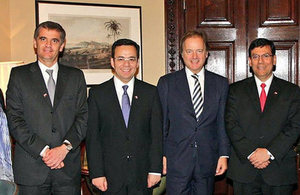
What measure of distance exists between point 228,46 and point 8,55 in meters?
→ 2.08

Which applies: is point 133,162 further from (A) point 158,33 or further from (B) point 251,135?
(A) point 158,33

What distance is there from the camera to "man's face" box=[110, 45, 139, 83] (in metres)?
2.82

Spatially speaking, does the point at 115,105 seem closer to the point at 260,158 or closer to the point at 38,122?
the point at 38,122

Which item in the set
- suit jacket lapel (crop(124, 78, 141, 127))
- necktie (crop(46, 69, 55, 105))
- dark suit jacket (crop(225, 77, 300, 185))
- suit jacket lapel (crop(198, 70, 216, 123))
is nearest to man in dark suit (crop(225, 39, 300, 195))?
dark suit jacket (crop(225, 77, 300, 185))

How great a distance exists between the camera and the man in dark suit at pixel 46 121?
2.66 m

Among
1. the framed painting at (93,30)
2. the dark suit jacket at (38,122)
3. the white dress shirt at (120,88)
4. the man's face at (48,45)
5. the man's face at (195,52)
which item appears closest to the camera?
the dark suit jacket at (38,122)

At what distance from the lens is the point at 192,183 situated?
3.00 m

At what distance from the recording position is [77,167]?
279cm

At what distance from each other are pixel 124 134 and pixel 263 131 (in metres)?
0.96

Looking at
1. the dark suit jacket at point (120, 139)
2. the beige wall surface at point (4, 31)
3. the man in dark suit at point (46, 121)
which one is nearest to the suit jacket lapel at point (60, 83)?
the man in dark suit at point (46, 121)

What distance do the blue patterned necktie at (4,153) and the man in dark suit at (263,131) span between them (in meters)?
1.47

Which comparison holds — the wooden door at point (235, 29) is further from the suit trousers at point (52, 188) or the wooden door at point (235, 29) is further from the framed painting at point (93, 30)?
the suit trousers at point (52, 188)

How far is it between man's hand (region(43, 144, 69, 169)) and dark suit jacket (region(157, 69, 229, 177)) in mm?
736

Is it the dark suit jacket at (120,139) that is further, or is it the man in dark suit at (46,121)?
the dark suit jacket at (120,139)
